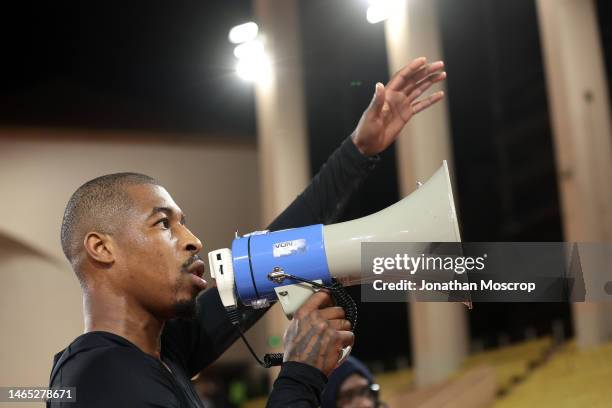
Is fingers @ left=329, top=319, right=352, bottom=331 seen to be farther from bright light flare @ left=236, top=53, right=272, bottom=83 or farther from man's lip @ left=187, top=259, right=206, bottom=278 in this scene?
bright light flare @ left=236, top=53, right=272, bottom=83

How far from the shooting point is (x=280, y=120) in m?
7.63

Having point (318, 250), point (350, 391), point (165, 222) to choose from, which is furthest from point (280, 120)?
point (318, 250)

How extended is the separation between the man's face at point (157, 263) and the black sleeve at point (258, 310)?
0.23m

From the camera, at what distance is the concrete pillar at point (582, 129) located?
6457mm

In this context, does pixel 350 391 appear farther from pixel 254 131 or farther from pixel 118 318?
pixel 254 131

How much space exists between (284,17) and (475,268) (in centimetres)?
612

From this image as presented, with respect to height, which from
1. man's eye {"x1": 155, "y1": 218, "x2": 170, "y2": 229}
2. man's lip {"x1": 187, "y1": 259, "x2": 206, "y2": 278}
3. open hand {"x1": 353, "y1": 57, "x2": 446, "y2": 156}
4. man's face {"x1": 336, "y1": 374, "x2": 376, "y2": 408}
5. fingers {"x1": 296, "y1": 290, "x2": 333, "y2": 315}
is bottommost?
man's face {"x1": 336, "y1": 374, "x2": 376, "y2": 408}

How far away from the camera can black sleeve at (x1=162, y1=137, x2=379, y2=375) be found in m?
1.89

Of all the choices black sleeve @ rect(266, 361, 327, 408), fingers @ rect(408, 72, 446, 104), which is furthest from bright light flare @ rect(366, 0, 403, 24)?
black sleeve @ rect(266, 361, 327, 408)

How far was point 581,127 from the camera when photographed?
21.3ft

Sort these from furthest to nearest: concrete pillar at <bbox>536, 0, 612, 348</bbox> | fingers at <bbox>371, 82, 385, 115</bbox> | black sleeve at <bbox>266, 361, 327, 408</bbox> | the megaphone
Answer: concrete pillar at <bbox>536, 0, 612, 348</bbox>, fingers at <bbox>371, 82, 385, 115</bbox>, the megaphone, black sleeve at <bbox>266, 361, 327, 408</bbox>

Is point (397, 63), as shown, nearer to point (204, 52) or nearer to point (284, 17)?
point (284, 17)

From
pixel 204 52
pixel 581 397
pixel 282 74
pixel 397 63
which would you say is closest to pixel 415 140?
pixel 397 63

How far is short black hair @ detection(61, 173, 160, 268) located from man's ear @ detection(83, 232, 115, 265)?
1 cm
